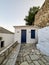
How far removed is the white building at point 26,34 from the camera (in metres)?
13.2

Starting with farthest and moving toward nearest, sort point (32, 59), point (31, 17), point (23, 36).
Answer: point (31, 17), point (23, 36), point (32, 59)

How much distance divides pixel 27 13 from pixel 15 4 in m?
9.17

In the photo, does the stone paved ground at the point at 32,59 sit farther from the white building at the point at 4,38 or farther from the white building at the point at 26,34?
the white building at the point at 4,38

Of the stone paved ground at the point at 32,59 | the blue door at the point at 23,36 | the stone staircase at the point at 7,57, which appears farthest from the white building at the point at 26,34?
the stone staircase at the point at 7,57

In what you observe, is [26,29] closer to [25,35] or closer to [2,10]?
[25,35]

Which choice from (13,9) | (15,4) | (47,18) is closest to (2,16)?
(13,9)

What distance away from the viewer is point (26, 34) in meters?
13.2

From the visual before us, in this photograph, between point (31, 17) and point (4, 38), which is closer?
point (4, 38)

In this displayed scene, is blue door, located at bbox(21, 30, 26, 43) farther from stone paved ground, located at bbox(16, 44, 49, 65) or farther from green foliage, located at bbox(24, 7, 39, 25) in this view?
green foliage, located at bbox(24, 7, 39, 25)

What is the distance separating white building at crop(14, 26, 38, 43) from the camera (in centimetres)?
1317

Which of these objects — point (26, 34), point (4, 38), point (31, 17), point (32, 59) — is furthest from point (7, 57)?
point (31, 17)

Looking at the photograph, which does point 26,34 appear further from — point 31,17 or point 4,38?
point 31,17

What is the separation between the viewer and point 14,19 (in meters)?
21.7

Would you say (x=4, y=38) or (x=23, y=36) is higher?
(x=23, y=36)
